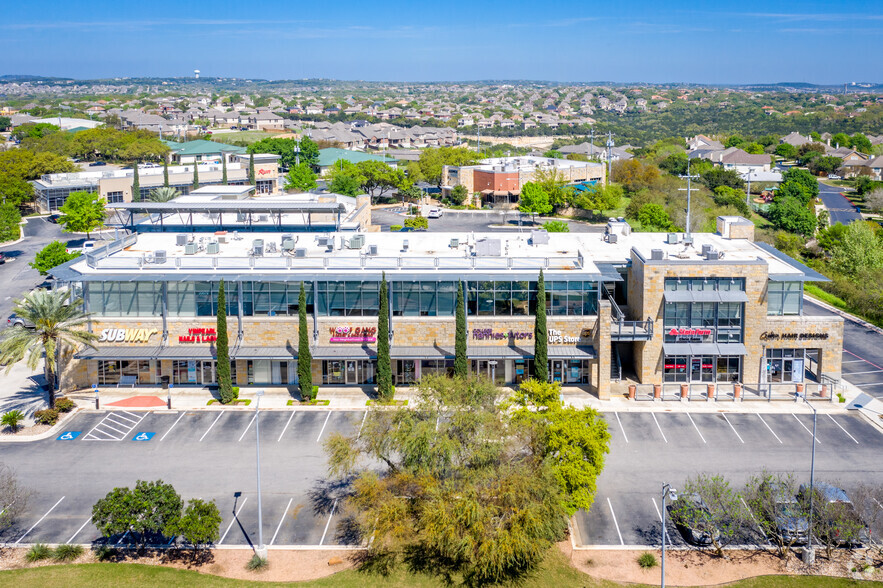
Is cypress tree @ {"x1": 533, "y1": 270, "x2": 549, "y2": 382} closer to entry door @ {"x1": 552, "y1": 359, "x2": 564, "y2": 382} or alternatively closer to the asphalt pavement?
entry door @ {"x1": 552, "y1": 359, "x2": 564, "y2": 382}

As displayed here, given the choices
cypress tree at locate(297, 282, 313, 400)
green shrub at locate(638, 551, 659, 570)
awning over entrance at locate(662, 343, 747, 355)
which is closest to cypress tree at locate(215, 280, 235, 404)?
cypress tree at locate(297, 282, 313, 400)

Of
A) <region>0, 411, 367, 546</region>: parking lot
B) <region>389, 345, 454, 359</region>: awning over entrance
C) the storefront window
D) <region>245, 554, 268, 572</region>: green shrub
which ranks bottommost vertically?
<region>245, 554, 268, 572</region>: green shrub

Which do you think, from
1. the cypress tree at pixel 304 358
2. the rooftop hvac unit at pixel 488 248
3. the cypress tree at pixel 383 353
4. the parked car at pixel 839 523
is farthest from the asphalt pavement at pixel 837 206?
the cypress tree at pixel 304 358

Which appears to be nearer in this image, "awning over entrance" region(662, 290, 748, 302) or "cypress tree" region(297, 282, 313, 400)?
"cypress tree" region(297, 282, 313, 400)

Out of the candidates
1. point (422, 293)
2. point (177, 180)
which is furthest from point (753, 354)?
point (177, 180)

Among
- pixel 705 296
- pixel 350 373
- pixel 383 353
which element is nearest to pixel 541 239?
pixel 705 296

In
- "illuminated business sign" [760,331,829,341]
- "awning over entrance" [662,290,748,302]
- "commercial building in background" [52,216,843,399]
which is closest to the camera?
"awning over entrance" [662,290,748,302]
